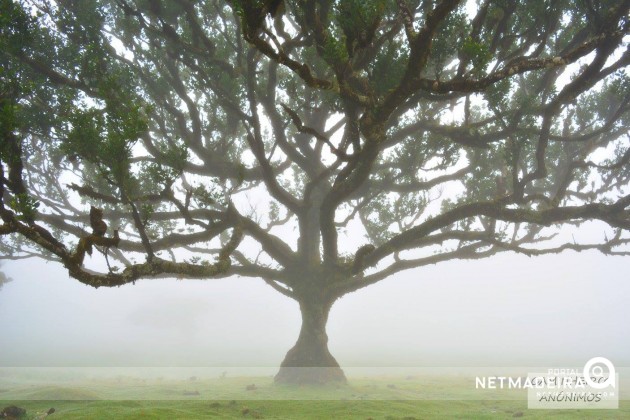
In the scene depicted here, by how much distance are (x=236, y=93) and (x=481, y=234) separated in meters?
10.2

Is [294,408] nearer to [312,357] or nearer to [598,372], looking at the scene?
[312,357]

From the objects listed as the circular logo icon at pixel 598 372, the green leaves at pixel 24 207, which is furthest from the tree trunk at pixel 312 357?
the green leaves at pixel 24 207

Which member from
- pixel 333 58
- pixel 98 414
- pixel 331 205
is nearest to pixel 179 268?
pixel 98 414

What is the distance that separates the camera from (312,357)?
15984 millimetres

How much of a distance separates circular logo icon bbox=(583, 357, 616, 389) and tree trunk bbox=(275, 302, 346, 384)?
8.52m

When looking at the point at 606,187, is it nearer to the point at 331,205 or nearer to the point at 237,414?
the point at 331,205

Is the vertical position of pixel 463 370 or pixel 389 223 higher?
pixel 389 223

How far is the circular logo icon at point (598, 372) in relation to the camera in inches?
389

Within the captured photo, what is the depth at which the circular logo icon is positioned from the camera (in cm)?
988

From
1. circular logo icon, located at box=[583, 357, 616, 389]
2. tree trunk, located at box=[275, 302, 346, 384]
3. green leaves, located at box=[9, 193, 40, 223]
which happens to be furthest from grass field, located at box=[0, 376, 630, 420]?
green leaves, located at box=[9, 193, 40, 223]

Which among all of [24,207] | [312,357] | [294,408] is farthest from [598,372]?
[24,207]

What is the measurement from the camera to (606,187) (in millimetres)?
16422

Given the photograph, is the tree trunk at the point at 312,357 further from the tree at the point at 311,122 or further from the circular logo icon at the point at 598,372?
the circular logo icon at the point at 598,372

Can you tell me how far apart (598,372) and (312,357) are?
9828 mm
